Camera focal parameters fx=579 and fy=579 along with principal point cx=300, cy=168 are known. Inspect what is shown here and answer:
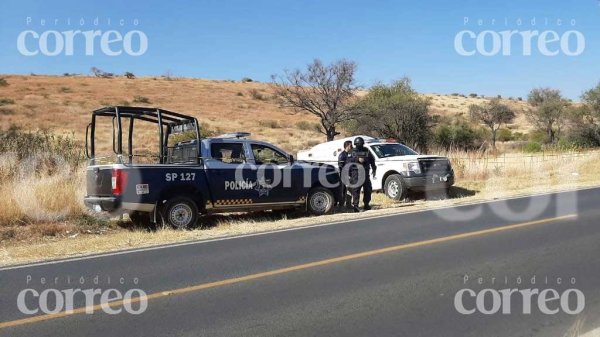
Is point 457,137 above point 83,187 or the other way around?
above

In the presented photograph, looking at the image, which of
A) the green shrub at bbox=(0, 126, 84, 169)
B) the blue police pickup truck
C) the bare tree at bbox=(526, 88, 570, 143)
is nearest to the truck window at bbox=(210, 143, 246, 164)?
the blue police pickup truck

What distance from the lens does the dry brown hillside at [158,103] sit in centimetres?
4284

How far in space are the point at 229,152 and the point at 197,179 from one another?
3.64ft

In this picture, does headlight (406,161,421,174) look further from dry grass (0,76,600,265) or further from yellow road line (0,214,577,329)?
yellow road line (0,214,577,329)

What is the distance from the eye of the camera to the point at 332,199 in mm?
14203

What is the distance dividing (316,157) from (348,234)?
7885mm

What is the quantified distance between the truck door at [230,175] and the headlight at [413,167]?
5.30m

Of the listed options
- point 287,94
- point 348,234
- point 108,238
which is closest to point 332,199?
point 348,234

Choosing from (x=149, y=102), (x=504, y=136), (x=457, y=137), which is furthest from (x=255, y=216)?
(x=149, y=102)

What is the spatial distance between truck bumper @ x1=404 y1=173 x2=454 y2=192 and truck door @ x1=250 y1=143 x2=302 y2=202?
3.95m

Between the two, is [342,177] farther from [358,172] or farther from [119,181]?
[119,181]

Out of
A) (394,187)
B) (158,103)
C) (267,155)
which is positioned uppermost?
(158,103)

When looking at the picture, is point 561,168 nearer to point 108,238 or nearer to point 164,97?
point 108,238

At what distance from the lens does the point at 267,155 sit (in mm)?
13609
